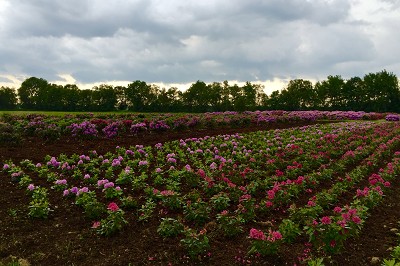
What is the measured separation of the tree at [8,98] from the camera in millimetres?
83725

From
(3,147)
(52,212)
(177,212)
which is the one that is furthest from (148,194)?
(3,147)

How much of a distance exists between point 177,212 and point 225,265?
226 cm

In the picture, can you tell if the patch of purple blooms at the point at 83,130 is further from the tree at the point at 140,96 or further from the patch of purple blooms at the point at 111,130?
the tree at the point at 140,96

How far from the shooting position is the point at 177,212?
7492 millimetres

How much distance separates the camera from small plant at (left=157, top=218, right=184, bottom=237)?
6238 mm

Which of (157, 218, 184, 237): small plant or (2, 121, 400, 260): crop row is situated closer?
(2, 121, 400, 260): crop row

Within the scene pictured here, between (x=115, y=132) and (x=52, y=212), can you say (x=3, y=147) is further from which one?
(x=52, y=212)

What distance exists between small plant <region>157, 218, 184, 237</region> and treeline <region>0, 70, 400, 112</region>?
66.7m

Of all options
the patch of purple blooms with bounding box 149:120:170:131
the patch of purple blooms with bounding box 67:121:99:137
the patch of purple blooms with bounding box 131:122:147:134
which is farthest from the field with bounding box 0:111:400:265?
the patch of purple blooms with bounding box 149:120:170:131

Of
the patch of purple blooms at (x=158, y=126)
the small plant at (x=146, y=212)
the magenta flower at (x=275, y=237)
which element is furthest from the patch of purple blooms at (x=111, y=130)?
the magenta flower at (x=275, y=237)

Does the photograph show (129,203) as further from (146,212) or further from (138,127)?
(138,127)

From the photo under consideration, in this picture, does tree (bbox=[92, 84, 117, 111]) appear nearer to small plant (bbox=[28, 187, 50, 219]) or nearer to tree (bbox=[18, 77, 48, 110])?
tree (bbox=[18, 77, 48, 110])

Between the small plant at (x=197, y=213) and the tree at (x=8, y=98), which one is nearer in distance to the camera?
the small plant at (x=197, y=213)

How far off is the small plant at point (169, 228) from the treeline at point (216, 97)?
66.7m
